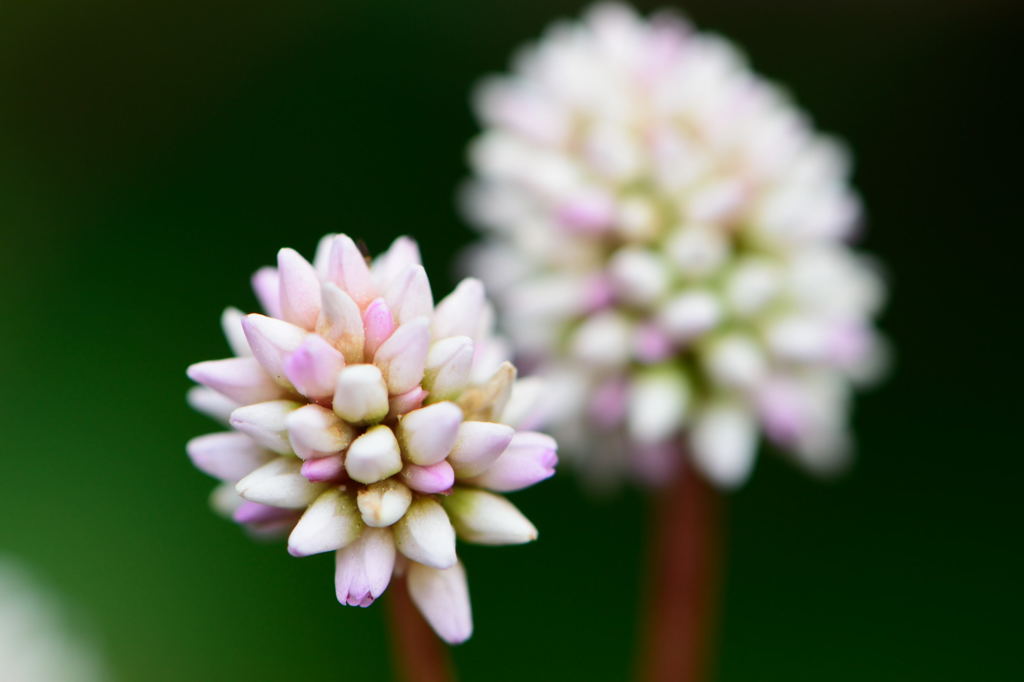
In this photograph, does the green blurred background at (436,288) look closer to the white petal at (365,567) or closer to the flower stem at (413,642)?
the flower stem at (413,642)

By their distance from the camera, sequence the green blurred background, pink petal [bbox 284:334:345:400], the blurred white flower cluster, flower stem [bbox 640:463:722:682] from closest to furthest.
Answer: pink petal [bbox 284:334:345:400], flower stem [bbox 640:463:722:682], the blurred white flower cluster, the green blurred background

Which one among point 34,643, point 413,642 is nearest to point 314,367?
point 413,642

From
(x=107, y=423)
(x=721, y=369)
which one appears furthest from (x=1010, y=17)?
(x=107, y=423)

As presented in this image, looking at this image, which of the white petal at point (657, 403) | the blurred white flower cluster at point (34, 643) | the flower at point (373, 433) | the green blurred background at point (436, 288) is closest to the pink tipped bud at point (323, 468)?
the flower at point (373, 433)

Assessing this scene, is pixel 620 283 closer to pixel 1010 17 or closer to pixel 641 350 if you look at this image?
Answer: pixel 641 350

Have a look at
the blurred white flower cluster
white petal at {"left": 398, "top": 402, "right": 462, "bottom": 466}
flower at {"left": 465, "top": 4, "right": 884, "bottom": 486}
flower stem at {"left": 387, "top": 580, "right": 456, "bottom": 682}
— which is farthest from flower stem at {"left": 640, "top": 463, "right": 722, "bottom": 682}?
the blurred white flower cluster

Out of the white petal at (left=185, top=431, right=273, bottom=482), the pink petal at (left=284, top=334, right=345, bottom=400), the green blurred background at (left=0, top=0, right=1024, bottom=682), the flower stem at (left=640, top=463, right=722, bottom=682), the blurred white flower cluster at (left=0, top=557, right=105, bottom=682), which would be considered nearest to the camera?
the pink petal at (left=284, top=334, right=345, bottom=400)

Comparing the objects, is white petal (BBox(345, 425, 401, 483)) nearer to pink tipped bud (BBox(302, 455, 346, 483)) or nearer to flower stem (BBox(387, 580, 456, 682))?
pink tipped bud (BBox(302, 455, 346, 483))

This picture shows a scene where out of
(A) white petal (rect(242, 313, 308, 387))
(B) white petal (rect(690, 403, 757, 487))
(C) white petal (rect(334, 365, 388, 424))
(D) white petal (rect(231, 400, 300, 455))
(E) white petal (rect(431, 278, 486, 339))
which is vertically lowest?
(D) white petal (rect(231, 400, 300, 455))
